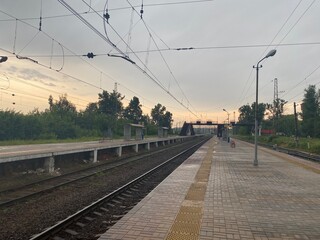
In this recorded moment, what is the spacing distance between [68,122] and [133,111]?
157 ft

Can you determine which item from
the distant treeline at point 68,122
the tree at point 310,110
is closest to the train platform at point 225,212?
the distant treeline at point 68,122

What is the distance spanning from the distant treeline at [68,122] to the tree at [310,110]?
39849 millimetres

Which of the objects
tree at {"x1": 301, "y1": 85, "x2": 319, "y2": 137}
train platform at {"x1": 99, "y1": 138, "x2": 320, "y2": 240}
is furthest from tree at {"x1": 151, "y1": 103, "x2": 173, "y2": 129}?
train platform at {"x1": 99, "y1": 138, "x2": 320, "y2": 240}

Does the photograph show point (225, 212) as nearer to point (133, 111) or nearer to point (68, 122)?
point (68, 122)

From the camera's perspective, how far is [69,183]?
42.5ft

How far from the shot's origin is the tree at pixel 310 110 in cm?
7662

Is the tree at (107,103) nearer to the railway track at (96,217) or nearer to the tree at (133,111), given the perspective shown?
the tree at (133,111)

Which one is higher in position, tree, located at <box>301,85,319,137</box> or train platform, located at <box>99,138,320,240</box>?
tree, located at <box>301,85,319,137</box>

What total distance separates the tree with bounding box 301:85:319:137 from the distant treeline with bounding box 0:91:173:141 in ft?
131

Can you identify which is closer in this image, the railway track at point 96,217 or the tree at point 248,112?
the railway track at point 96,217

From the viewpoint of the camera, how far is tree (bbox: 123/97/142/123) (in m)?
106

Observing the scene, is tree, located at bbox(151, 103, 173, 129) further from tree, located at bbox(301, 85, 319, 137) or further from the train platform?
the train platform

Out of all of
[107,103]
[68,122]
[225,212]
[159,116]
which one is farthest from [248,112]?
[225,212]

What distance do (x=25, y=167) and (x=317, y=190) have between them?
1183 centimetres
